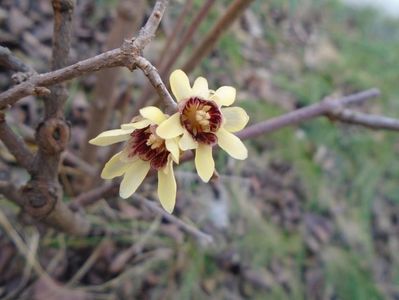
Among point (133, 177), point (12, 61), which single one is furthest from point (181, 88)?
point (12, 61)

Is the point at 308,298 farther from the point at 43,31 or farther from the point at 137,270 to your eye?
the point at 43,31

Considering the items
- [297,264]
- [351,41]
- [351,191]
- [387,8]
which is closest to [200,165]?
[297,264]

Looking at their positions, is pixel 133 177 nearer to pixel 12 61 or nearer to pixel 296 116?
pixel 12 61

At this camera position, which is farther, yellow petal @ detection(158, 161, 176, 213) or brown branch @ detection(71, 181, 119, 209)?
brown branch @ detection(71, 181, 119, 209)

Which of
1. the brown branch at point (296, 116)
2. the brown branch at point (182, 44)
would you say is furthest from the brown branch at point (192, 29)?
the brown branch at point (296, 116)

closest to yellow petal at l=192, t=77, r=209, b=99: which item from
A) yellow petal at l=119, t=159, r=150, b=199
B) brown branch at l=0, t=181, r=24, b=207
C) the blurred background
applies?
yellow petal at l=119, t=159, r=150, b=199

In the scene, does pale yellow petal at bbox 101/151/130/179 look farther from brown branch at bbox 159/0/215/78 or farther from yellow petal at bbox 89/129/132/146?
brown branch at bbox 159/0/215/78

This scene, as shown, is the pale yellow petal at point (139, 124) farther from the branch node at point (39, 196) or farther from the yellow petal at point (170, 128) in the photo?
the branch node at point (39, 196)
